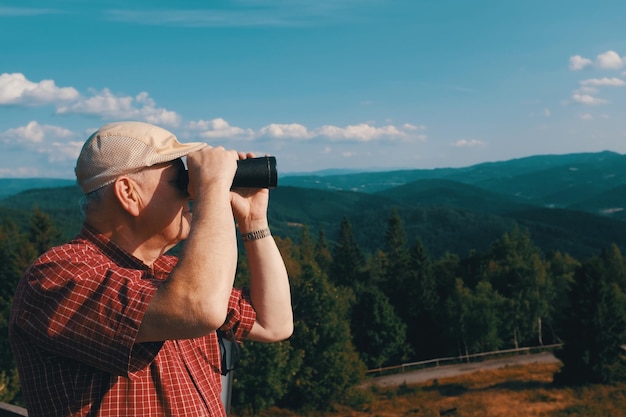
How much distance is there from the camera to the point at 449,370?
150ft

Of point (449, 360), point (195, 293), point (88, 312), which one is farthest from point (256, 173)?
point (449, 360)

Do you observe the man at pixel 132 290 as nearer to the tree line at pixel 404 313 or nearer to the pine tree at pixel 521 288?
the tree line at pixel 404 313

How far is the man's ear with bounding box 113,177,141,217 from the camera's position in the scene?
1.79m

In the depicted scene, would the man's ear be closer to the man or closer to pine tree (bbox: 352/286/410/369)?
the man

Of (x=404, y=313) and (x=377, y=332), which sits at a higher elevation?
(x=404, y=313)

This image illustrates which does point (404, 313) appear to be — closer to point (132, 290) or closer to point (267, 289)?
point (267, 289)

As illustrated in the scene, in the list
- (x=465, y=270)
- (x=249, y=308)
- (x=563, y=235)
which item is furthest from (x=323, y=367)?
(x=563, y=235)

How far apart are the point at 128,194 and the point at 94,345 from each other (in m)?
0.49

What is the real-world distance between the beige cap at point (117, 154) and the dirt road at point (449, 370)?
43018mm

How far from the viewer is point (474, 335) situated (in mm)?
49094

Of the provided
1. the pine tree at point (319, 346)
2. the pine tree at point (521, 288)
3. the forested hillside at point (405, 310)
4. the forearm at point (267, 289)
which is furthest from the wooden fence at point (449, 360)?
the forearm at point (267, 289)

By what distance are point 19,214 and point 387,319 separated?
423ft

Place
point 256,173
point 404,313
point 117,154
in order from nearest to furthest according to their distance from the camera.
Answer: point 117,154
point 256,173
point 404,313

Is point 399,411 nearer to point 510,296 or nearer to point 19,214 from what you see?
point 510,296
